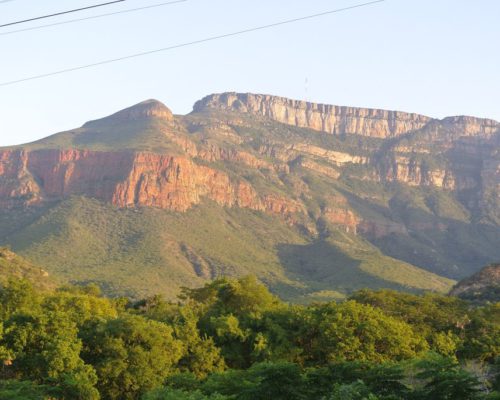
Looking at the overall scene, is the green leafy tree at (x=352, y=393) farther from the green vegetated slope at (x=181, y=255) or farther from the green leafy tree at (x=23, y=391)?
the green vegetated slope at (x=181, y=255)

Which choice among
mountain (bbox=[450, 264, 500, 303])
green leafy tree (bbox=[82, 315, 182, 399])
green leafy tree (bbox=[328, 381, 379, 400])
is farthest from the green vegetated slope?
green leafy tree (bbox=[328, 381, 379, 400])

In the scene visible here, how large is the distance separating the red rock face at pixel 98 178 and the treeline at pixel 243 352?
11687cm

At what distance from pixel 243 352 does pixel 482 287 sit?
5256cm

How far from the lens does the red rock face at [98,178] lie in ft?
610

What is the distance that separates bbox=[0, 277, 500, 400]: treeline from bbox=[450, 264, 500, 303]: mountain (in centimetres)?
2419

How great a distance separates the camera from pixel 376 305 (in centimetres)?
7369

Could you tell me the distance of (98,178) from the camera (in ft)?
620

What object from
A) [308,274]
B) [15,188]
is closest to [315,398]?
[308,274]

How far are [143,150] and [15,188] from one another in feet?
94.5

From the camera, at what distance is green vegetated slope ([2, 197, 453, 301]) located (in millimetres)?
139625

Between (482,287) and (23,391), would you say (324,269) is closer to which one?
(482,287)

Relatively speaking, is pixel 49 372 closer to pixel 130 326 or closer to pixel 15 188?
pixel 130 326

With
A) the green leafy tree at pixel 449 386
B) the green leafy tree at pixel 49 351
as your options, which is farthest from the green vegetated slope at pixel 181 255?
the green leafy tree at pixel 449 386

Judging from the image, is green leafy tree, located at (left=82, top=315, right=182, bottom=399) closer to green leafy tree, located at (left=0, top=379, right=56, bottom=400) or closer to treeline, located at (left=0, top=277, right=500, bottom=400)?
treeline, located at (left=0, top=277, right=500, bottom=400)
